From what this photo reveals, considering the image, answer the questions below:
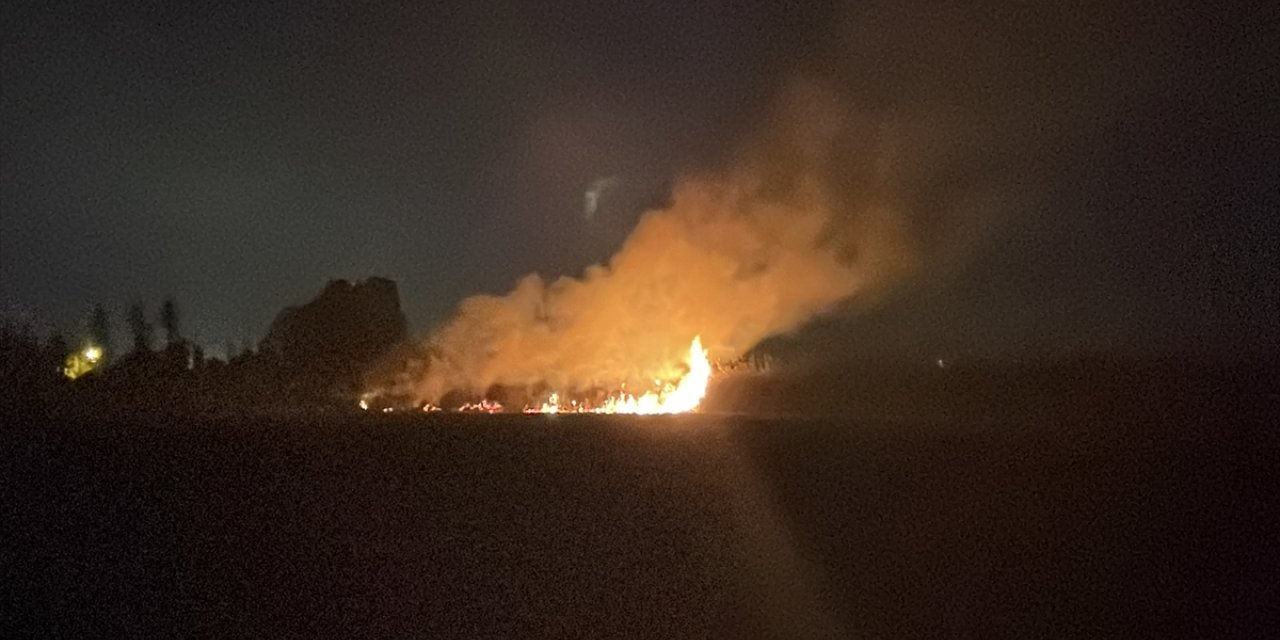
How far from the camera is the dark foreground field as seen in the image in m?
7.31

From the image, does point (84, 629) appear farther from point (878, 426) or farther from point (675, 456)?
point (878, 426)

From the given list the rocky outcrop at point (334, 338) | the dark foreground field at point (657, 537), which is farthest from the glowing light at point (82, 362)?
the dark foreground field at point (657, 537)

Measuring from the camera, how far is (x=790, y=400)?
82.0 ft

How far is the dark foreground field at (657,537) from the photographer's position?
24.0ft

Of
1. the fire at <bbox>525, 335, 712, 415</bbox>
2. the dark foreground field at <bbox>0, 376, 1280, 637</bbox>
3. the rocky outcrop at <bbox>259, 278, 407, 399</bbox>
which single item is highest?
the rocky outcrop at <bbox>259, 278, 407, 399</bbox>

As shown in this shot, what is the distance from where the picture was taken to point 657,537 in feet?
32.3

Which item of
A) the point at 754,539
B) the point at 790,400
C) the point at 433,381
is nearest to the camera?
the point at 754,539

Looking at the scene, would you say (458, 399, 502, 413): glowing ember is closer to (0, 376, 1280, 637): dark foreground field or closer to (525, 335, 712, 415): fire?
(525, 335, 712, 415): fire

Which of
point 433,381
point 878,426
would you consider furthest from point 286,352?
point 878,426

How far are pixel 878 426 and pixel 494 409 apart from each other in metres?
11.4

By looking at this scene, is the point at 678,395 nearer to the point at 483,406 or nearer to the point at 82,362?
the point at 483,406

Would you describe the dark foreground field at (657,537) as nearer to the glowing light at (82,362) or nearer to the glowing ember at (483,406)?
the glowing ember at (483,406)

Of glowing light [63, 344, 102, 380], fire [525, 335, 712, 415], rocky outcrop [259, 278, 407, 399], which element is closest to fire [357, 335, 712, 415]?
fire [525, 335, 712, 415]

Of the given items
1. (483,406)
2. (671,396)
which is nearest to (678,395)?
(671,396)
